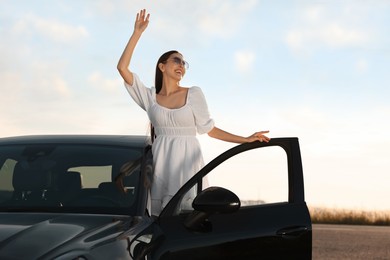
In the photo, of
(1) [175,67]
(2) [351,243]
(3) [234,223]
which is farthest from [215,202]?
(2) [351,243]

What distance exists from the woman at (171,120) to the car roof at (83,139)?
0.67 ft

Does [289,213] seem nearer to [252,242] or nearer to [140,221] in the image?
[252,242]

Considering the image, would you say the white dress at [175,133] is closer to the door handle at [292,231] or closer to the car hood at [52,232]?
the door handle at [292,231]

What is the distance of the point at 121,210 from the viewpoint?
5.96 m

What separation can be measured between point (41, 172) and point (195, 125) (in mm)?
1526

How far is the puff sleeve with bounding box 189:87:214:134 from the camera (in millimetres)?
7480

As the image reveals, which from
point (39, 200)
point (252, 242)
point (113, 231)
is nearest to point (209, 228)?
point (252, 242)

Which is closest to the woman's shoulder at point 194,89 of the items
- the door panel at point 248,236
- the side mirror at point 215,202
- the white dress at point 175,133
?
the white dress at point 175,133

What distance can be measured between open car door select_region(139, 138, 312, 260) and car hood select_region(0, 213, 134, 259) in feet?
1.06

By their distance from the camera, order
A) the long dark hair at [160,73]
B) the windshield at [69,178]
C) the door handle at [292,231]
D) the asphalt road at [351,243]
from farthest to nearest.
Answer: the asphalt road at [351,243], the long dark hair at [160,73], the door handle at [292,231], the windshield at [69,178]

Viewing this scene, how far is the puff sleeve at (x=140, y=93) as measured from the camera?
767cm

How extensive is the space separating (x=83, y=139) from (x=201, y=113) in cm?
113

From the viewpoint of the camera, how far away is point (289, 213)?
252 inches

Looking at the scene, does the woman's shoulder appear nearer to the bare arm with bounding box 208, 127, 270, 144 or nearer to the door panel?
the bare arm with bounding box 208, 127, 270, 144
